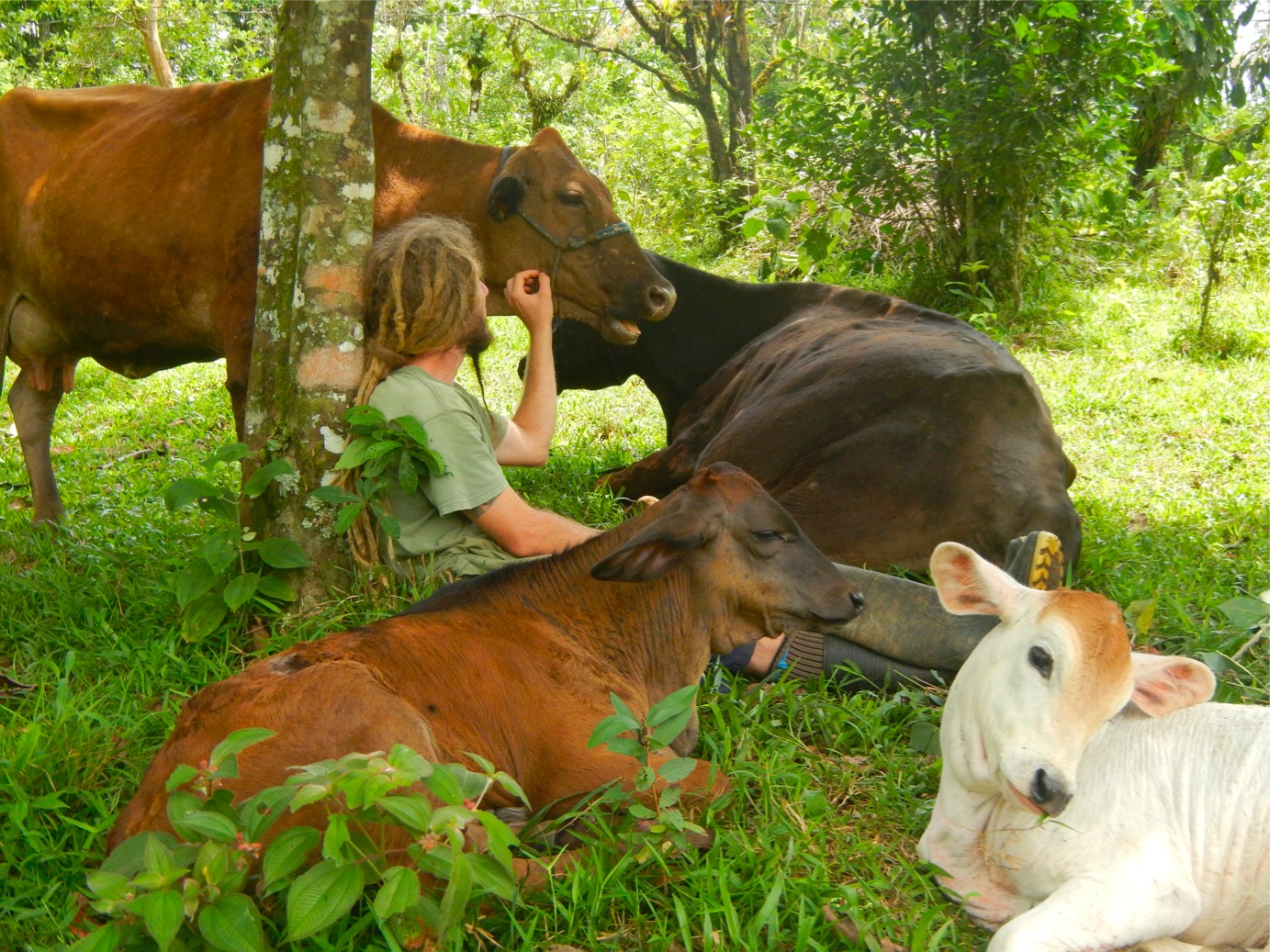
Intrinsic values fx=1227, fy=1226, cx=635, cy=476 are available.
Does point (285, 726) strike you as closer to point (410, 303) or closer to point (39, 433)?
point (410, 303)

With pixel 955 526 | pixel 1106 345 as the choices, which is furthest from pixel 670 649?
pixel 1106 345

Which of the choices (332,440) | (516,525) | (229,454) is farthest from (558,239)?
(229,454)

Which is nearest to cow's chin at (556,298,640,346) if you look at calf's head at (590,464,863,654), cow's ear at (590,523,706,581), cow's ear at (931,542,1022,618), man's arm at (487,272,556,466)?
man's arm at (487,272,556,466)

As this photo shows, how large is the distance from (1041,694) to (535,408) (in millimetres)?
2406

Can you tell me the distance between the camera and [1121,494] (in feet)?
20.2

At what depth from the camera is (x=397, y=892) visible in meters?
2.32

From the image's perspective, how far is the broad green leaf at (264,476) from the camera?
399cm

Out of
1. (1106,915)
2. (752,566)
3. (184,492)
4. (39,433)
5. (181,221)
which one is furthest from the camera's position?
(39,433)

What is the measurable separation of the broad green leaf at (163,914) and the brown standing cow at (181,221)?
3.20 meters

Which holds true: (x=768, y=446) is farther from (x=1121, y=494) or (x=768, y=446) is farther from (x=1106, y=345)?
(x=1106, y=345)

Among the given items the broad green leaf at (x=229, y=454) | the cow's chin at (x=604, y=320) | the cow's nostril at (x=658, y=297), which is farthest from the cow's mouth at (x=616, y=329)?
the broad green leaf at (x=229, y=454)

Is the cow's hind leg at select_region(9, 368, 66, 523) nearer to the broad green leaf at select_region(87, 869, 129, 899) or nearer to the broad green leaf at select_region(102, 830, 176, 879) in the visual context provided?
the broad green leaf at select_region(102, 830, 176, 879)

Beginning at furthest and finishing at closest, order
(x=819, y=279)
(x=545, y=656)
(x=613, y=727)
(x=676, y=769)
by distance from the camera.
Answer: (x=819, y=279), (x=545, y=656), (x=676, y=769), (x=613, y=727)

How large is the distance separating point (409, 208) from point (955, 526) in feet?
9.13
